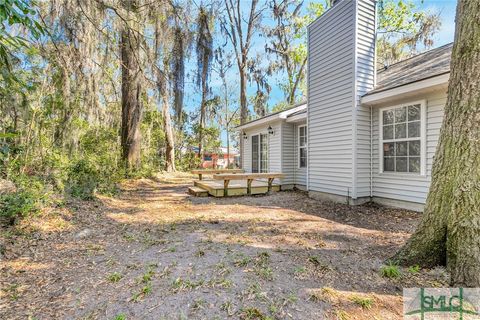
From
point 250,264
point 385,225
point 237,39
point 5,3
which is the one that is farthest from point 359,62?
point 237,39

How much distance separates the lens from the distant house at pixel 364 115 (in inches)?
195

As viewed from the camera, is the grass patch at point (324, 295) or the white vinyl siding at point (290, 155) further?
the white vinyl siding at point (290, 155)

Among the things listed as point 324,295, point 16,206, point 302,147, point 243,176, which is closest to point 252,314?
point 324,295

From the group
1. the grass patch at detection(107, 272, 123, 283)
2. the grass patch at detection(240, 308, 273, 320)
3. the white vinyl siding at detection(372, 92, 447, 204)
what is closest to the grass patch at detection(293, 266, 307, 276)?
the grass patch at detection(240, 308, 273, 320)

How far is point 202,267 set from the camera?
272 cm

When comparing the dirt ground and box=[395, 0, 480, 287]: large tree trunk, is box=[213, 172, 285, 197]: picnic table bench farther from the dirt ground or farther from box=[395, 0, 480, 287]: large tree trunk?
box=[395, 0, 480, 287]: large tree trunk

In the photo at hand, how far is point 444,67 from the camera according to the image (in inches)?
194

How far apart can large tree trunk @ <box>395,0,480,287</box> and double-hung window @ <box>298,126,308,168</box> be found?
555 cm

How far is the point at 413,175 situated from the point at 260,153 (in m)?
5.63

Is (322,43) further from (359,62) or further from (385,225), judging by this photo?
(385,225)

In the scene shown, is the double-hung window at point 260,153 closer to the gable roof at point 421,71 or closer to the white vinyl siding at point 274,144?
the white vinyl siding at point 274,144

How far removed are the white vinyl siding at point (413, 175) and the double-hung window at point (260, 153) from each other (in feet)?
14.0

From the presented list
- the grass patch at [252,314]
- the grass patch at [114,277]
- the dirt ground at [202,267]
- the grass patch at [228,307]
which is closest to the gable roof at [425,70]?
the dirt ground at [202,267]

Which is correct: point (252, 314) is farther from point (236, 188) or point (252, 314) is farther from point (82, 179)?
point (82, 179)
